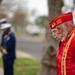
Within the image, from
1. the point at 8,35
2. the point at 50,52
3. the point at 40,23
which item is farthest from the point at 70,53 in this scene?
the point at 40,23

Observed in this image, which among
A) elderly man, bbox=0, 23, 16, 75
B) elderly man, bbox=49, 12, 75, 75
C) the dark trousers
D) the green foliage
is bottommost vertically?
the green foliage

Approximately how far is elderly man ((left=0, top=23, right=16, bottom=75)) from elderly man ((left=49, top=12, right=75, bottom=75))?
146 inches

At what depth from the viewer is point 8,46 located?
309 inches

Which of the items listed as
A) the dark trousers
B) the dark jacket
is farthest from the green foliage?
the dark jacket

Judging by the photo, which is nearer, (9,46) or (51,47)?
(9,46)

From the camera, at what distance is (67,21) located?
4.12m

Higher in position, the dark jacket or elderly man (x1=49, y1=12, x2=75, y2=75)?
elderly man (x1=49, y1=12, x2=75, y2=75)

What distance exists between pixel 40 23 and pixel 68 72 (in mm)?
58510

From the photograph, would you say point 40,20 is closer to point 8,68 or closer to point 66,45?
point 8,68

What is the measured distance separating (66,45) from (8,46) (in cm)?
398

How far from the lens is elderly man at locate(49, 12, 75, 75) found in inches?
157

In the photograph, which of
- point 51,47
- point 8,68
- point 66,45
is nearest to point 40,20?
point 51,47

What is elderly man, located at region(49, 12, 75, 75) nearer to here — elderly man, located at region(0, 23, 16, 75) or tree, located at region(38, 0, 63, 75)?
elderly man, located at region(0, 23, 16, 75)

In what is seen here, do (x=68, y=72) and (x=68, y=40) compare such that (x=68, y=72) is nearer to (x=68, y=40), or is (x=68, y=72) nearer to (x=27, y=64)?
(x=68, y=40)
